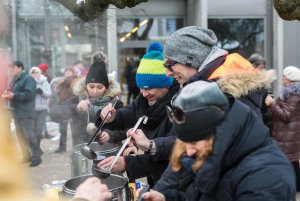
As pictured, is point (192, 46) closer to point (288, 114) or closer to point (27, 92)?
point (288, 114)

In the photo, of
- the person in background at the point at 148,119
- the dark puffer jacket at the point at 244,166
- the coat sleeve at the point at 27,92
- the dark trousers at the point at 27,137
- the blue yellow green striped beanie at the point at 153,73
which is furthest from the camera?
the dark trousers at the point at 27,137

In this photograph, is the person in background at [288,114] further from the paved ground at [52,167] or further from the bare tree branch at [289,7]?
the bare tree branch at [289,7]

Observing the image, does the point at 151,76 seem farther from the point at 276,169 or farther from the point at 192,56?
the point at 276,169

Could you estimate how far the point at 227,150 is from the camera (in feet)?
5.70

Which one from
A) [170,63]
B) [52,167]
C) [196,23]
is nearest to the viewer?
[170,63]

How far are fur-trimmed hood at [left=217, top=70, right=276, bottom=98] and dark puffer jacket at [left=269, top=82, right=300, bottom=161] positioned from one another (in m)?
3.33

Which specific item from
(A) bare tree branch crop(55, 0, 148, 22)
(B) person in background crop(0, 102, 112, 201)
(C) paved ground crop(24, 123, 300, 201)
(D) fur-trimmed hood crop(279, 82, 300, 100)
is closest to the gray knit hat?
(A) bare tree branch crop(55, 0, 148, 22)

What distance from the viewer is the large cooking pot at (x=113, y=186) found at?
8.26ft

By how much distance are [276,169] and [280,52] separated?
10.8 m

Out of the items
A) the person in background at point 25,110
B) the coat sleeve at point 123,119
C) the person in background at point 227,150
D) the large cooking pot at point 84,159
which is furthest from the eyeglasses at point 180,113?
the person in background at point 25,110

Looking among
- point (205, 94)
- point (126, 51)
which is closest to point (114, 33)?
point (126, 51)

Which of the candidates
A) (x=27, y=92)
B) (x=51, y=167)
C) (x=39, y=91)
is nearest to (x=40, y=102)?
(x=39, y=91)

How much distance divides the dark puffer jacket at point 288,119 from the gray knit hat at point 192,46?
311 cm

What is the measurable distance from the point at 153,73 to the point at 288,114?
9.18 feet
